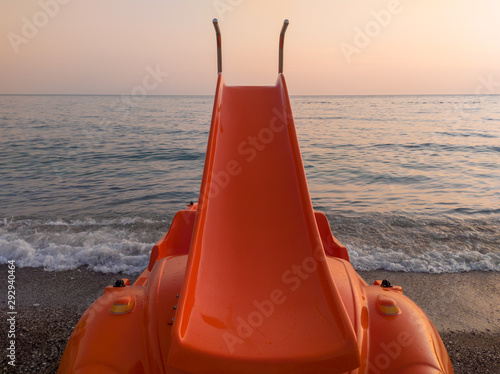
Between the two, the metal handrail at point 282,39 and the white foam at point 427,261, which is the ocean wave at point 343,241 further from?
the metal handrail at point 282,39

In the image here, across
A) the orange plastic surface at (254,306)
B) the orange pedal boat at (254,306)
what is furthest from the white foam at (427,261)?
the orange plastic surface at (254,306)

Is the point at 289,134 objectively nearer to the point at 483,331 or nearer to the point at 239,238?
the point at 239,238

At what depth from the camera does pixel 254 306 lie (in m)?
2.20

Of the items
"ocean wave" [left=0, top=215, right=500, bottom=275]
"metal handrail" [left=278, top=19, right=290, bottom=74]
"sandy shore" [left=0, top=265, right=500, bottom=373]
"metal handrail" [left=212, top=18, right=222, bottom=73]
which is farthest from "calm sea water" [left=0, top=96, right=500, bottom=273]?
"metal handrail" [left=212, top=18, right=222, bottom=73]

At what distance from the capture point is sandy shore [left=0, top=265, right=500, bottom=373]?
3473mm

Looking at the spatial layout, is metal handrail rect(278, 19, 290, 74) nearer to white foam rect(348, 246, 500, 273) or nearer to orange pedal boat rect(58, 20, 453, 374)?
orange pedal boat rect(58, 20, 453, 374)

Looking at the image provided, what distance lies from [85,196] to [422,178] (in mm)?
9779

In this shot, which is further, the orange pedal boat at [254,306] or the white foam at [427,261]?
the white foam at [427,261]

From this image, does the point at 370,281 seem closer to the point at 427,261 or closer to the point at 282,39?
the point at 427,261

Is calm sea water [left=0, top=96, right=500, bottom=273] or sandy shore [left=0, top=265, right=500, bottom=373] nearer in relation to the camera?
sandy shore [left=0, top=265, right=500, bottom=373]

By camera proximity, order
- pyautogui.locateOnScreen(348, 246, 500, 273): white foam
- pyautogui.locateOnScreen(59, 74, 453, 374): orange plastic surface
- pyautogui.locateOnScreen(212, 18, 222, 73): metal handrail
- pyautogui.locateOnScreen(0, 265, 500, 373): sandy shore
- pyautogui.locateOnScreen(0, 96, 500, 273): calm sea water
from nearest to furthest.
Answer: pyautogui.locateOnScreen(59, 74, 453, 374): orange plastic surface, pyautogui.locateOnScreen(0, 265, 500, 373): sandy shore, pyautogui.locateOnScreen(212, 18, 222, 73): metal handrail, pyautogui.locateOnScreen(348, 246, 500, 273): white foam, pyautogui.locateOnScreen(0, 96, 500, 273): calm sea water

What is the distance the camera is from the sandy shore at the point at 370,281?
347 centimetres

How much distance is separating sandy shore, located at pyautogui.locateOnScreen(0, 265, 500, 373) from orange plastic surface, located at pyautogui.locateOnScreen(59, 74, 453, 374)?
1322 millimetres

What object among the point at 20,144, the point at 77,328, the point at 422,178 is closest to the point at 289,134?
the point at 77,328
